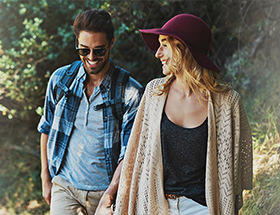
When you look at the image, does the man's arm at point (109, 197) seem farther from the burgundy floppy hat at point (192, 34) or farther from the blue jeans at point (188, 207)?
the burgundy floppy hat at point (192, 34)

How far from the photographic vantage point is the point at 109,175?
9.29 ft

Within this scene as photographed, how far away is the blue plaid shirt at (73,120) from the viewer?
→ 278 cm

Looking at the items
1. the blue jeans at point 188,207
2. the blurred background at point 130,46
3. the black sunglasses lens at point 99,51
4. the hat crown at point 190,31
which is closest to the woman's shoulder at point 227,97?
the hat crown at point 190,31

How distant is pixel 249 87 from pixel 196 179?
3.53 metres

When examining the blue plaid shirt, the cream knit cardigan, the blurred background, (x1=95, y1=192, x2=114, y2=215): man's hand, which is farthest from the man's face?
the blurred background

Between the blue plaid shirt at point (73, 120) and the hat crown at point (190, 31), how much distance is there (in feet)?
2.24

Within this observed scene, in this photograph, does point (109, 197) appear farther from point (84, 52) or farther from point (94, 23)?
point (94, 23)

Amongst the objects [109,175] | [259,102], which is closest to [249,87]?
[259,102]

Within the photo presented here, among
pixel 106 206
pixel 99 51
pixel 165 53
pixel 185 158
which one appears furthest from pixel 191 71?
pixel 106 206

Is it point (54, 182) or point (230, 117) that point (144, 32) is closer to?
point (230, 117)

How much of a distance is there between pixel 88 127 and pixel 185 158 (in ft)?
2.98

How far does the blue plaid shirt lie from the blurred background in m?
1.99

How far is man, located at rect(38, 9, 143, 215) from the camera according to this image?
2.78 m

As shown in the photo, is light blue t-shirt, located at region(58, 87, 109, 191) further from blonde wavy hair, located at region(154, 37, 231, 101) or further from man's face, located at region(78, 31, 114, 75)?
blonde wavy hair, located at region(154, 37, 231, 101)
